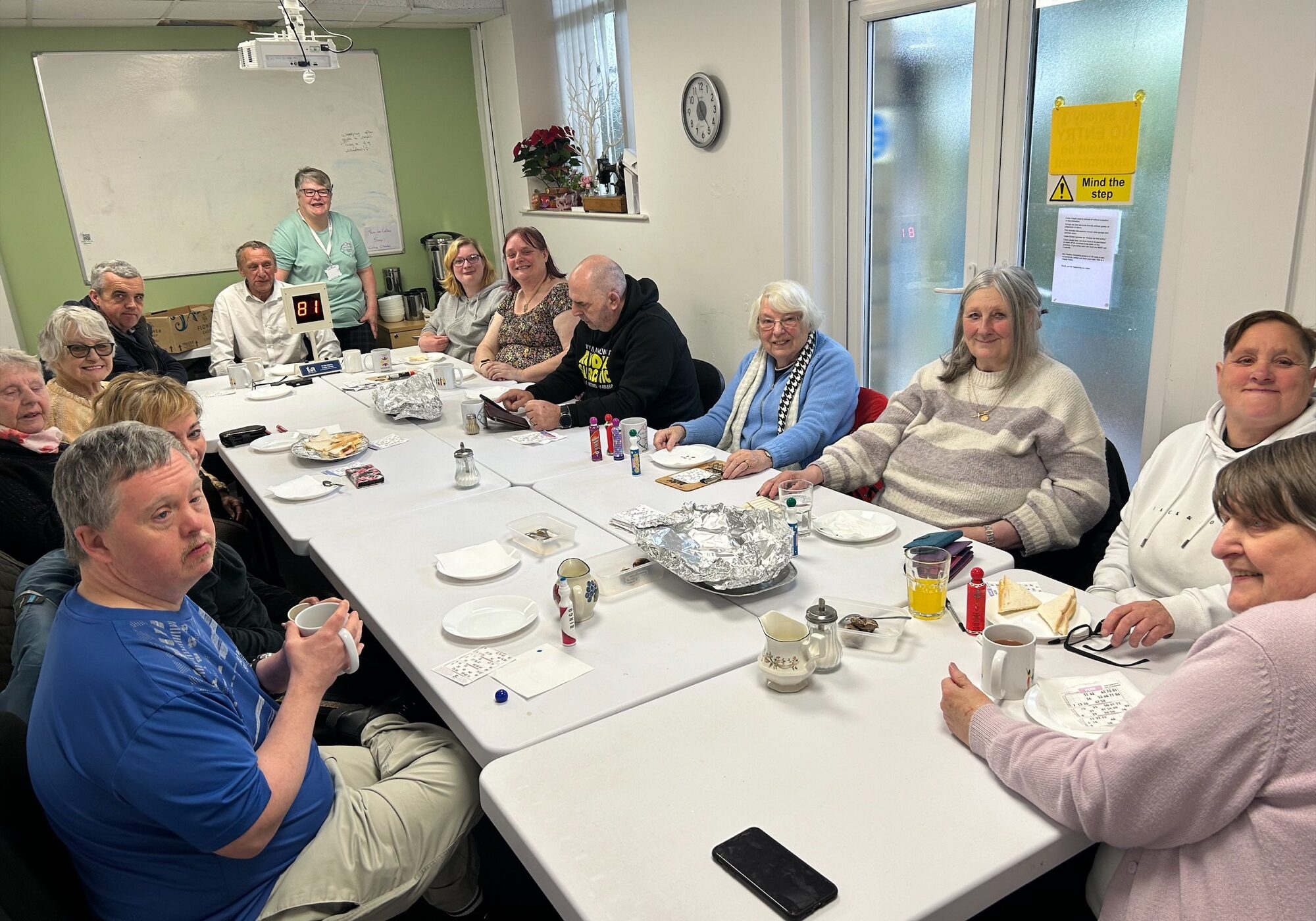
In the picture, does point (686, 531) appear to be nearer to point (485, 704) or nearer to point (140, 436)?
point (485, 704)

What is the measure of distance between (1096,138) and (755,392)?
1.42 meters

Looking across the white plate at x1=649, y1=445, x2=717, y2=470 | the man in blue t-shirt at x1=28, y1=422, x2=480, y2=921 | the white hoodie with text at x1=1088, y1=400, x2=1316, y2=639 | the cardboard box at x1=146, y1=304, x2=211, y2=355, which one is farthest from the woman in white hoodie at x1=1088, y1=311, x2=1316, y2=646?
the cardboard box at x1=146, y1=304, x2=211, y2=355

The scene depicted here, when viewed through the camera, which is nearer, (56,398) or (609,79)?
(56,398)

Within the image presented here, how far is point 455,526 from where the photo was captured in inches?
92.2

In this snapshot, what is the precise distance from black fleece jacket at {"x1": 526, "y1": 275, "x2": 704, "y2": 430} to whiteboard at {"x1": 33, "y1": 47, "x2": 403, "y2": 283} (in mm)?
3527

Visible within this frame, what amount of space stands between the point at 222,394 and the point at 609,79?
118 inches

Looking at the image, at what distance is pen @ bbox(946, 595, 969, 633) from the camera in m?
1.71

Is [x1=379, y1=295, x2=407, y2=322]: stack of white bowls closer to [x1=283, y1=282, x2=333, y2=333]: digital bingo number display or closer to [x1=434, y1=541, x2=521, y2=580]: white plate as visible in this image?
[x1=283, y1=282, x2=333, y2=333]: digital bingo number display

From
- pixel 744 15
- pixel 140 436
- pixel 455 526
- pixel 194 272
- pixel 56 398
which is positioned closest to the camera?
pixel 140 436

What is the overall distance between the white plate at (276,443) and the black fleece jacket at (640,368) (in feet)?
3.25

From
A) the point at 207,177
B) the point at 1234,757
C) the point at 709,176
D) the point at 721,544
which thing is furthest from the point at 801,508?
the point at 207,177

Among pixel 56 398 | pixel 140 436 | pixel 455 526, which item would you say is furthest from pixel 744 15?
pixel 140 436

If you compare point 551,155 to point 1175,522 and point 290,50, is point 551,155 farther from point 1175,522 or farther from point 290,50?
point 1175,522

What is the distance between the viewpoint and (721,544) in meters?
1.97
